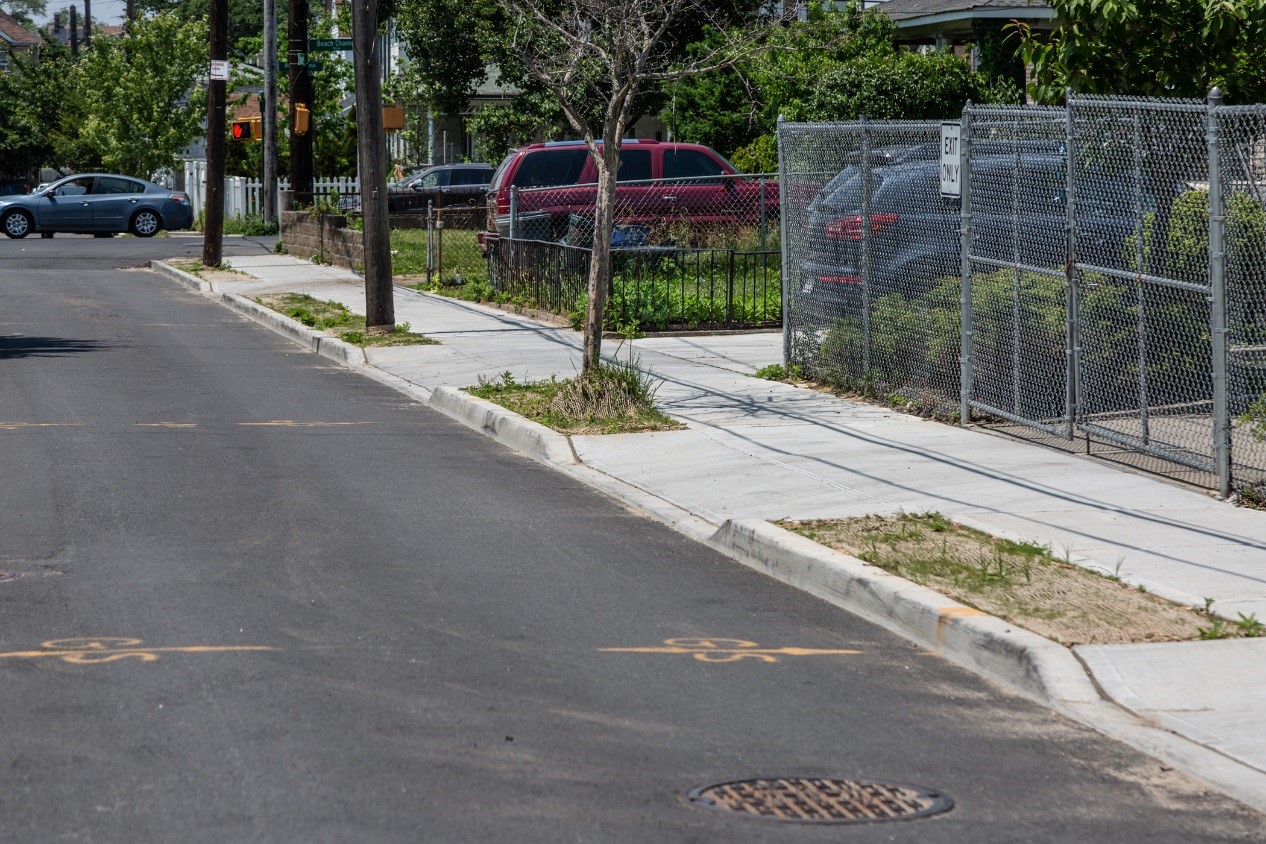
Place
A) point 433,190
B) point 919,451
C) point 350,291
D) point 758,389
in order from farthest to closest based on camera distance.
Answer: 1. point 433,190
2. point 350,291
3. point 758,389
4. point 919,451

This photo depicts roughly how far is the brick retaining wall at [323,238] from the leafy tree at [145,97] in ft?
62.6

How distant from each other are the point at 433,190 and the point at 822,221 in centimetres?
2428

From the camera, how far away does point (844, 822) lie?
484 centimetres

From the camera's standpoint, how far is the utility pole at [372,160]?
1816 cm

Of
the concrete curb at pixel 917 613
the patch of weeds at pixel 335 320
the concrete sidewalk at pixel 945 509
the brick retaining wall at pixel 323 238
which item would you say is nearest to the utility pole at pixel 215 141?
the brick retaining wall at pixel 323 238

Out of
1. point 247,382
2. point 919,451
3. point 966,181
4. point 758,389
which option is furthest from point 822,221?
point 247,382

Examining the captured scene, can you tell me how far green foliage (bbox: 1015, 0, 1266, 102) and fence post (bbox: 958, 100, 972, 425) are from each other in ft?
6.36

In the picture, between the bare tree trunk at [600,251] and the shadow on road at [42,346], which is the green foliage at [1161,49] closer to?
the bare tree trunk at [600,251]

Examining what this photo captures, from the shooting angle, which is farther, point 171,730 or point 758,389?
point 758,389

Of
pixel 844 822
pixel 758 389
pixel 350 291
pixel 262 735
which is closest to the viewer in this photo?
pixel 844 822

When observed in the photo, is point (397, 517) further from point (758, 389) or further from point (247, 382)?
point (247, 382)

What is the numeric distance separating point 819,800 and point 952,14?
24339 millimetres

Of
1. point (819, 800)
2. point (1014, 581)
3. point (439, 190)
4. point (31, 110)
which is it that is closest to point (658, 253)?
point (1014, 581)

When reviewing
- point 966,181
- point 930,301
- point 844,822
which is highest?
point 966,181
